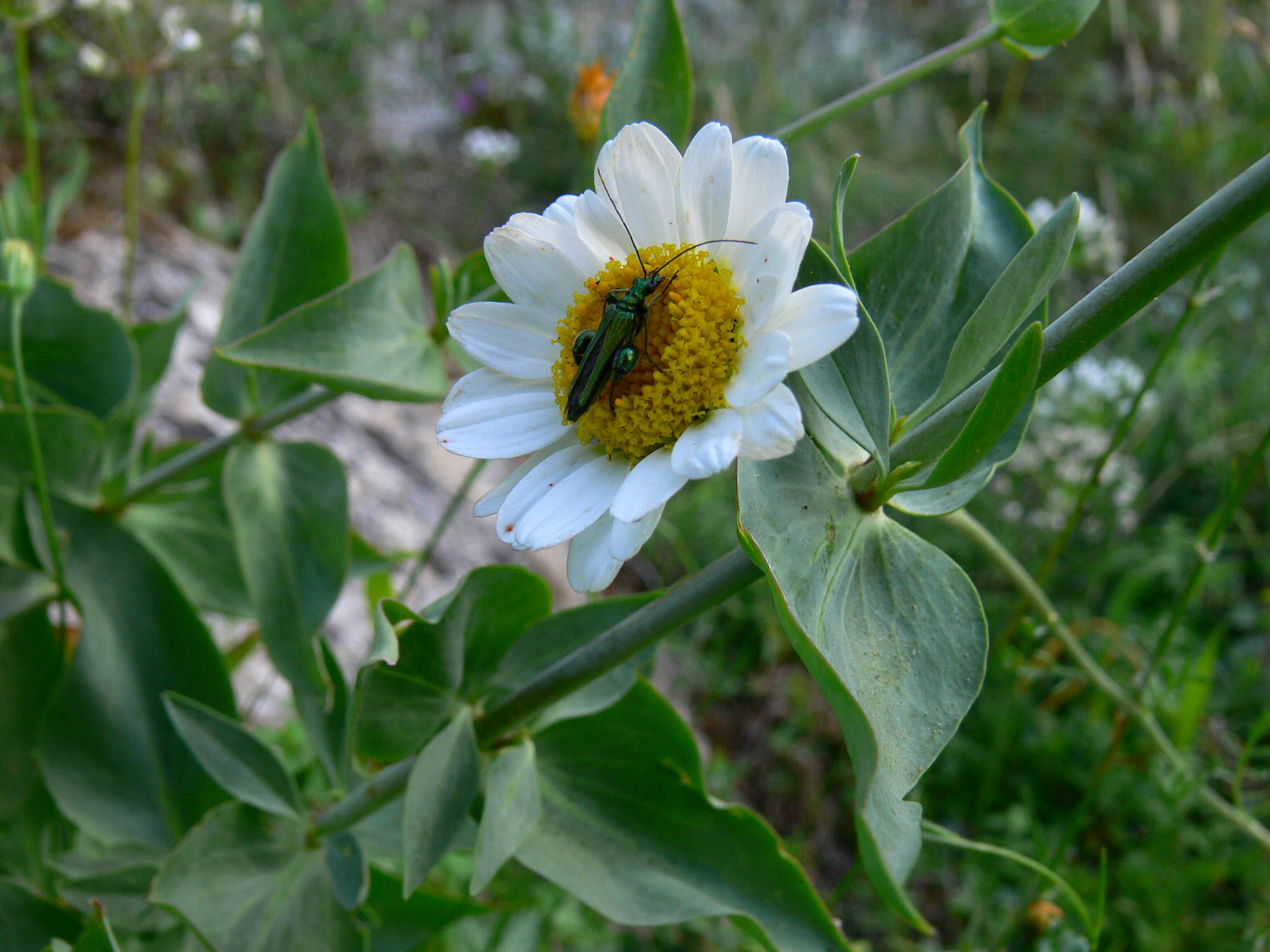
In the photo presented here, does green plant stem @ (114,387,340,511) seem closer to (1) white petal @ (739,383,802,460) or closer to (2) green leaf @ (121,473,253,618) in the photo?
(2) green leaf @ (121,473,253,618)

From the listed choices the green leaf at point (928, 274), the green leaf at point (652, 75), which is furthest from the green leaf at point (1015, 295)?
the green leaf at point (652, 75)

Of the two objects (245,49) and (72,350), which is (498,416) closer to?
(72,350)

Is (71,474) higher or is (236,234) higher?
(71,474)

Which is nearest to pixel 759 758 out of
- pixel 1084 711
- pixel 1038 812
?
pixel 1038 812

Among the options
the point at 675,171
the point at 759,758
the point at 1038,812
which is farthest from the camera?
the point at 759,758

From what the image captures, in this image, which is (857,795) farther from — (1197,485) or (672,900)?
(1197,485)

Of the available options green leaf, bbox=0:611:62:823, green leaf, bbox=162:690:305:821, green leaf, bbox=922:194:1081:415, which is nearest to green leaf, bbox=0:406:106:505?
green leaf, bbox=0:611:62:823

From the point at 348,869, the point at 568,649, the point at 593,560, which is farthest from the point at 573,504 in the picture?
the point at 348,869
